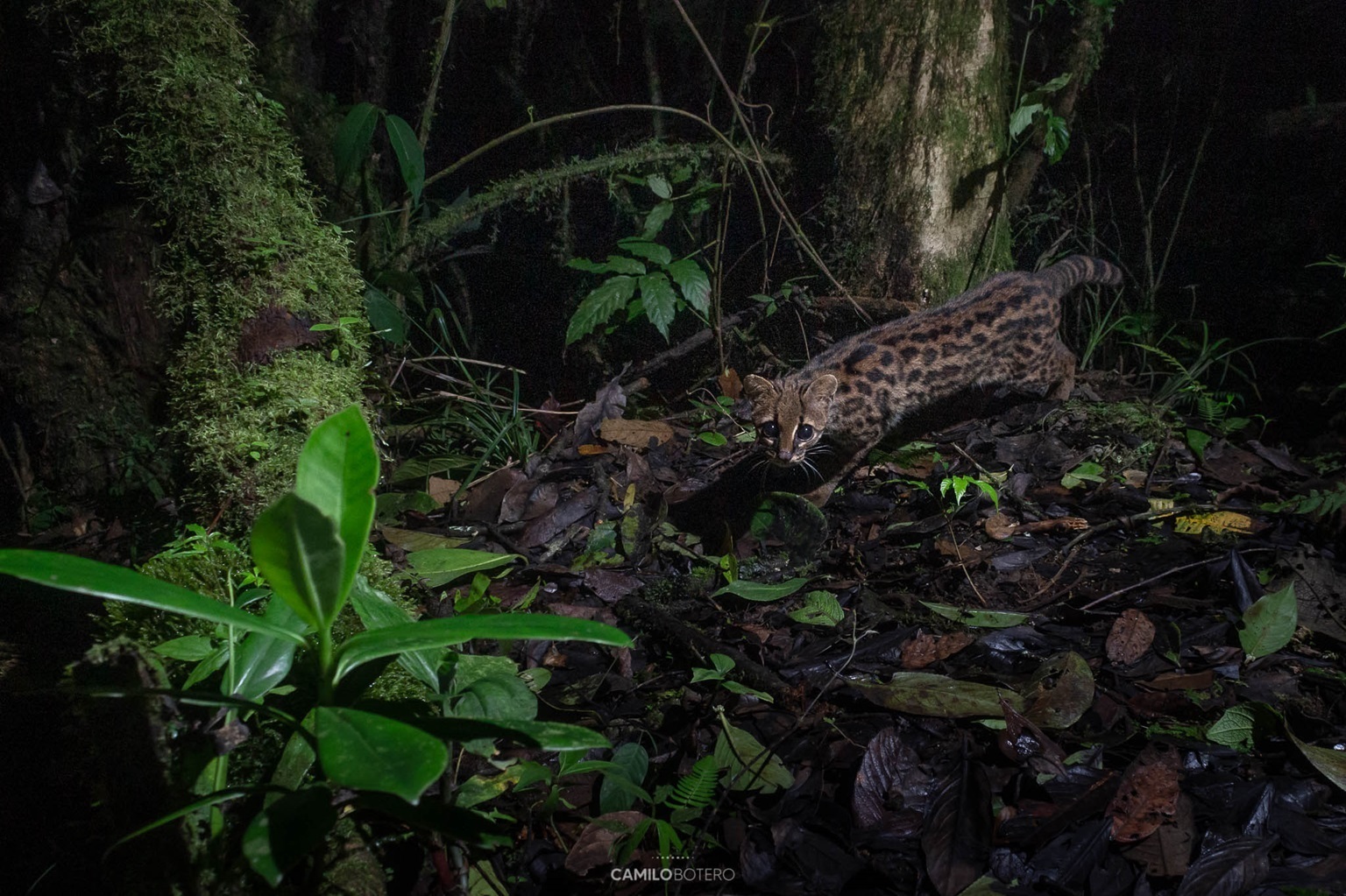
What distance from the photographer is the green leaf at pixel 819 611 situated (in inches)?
112

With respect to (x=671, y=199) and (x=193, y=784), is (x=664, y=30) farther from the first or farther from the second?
(x=193, y=784)

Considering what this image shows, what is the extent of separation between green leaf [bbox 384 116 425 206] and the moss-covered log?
1077 millimetres

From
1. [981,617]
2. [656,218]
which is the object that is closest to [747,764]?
[981,617]

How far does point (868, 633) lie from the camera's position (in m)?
2.77

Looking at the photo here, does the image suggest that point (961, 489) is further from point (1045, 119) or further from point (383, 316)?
point (383, 316)

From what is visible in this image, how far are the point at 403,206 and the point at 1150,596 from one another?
14.5ft

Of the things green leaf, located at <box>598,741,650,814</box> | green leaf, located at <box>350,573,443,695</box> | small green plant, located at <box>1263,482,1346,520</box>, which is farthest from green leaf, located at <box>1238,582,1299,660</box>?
green leaf, located at <box>350,573,443,695</box>

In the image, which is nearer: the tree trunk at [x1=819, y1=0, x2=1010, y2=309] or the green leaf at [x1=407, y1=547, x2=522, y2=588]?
the green leaf at [x1=407, y1=547, x2=522, y2=588]

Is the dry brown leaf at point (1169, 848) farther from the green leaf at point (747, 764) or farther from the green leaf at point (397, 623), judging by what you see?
the green leaf at point (397, 623)

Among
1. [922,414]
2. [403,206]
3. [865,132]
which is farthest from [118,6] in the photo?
[922,414]

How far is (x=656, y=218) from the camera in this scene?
504 centimetres

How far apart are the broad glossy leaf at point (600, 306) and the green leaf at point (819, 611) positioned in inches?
87.0

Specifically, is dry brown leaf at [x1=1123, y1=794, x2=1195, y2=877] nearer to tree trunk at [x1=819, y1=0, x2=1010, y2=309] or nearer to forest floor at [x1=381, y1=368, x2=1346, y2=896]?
forest floor at [x1=381, y1=368, x2=1346, y2=896]

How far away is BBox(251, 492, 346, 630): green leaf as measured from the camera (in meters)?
1.22
